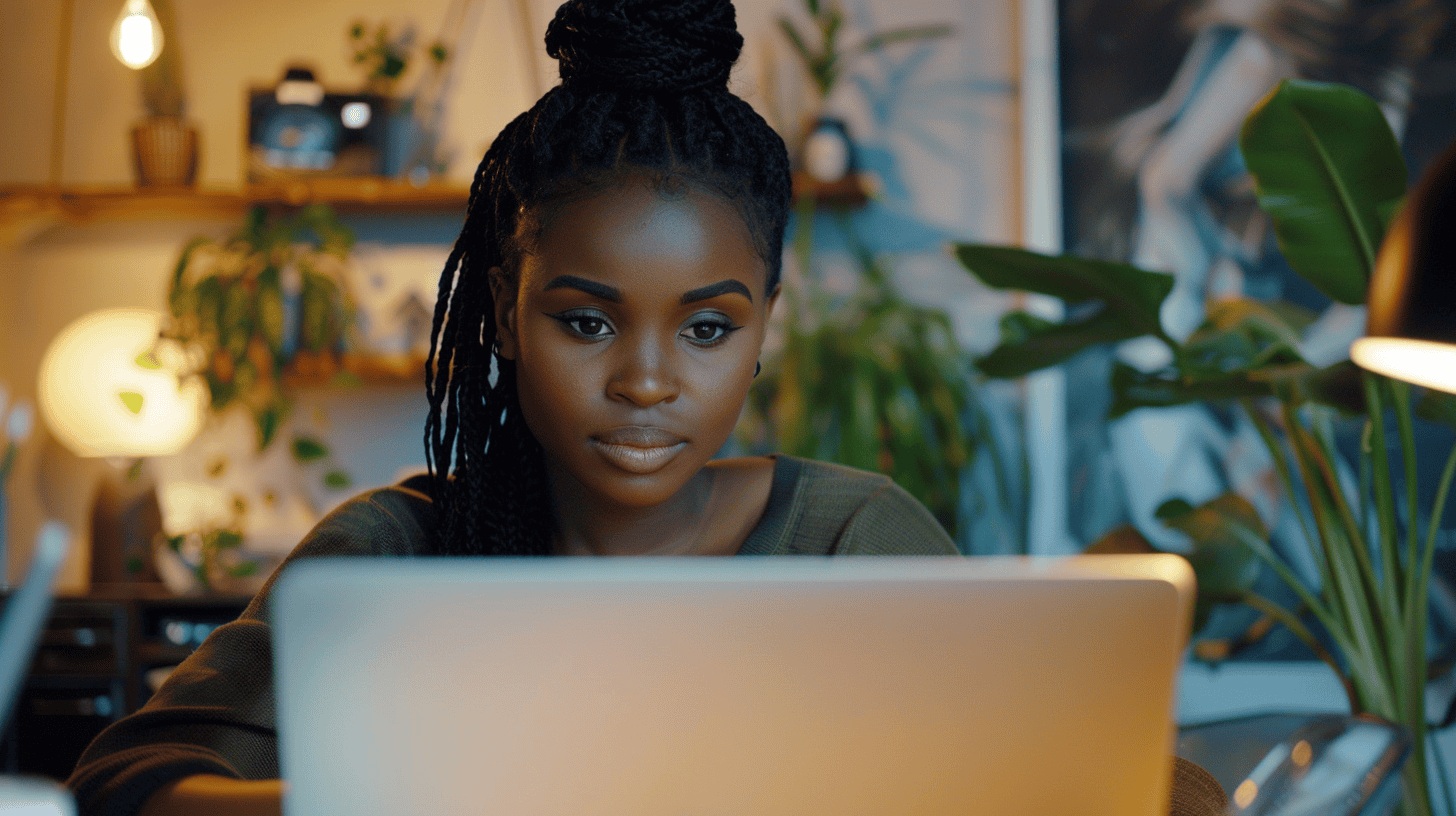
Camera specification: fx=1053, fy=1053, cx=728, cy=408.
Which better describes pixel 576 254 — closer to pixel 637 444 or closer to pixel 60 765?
pixel 637 444

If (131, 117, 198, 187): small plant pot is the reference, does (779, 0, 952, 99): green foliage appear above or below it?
above

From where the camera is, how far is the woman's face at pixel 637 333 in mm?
878

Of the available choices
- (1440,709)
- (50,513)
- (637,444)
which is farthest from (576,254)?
(50,513)

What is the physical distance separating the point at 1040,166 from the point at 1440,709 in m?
1.46

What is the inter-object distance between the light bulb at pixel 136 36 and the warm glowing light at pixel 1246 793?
8.70 feet

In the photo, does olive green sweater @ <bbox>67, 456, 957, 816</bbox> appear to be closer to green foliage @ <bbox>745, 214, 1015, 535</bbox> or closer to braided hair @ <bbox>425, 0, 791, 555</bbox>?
braided hair @ <bbox>425, 0, 791, 555</bbox>

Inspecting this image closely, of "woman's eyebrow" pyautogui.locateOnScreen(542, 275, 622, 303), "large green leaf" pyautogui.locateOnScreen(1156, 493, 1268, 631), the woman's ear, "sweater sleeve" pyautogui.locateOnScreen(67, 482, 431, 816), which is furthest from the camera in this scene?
"large green leaf" pyautogui.locateOnScreen(1156, 493, 1268, 631)

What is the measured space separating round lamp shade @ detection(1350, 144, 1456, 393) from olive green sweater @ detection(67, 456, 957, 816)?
52 cm

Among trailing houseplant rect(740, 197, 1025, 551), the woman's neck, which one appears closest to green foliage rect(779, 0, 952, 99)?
trailing houseplant rect(740, 197, 1025, 551)

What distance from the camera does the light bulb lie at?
2.40 metres

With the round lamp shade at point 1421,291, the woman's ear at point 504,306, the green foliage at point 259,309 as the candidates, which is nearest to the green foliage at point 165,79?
the green foliage at point 259,309

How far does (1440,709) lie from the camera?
221 cm

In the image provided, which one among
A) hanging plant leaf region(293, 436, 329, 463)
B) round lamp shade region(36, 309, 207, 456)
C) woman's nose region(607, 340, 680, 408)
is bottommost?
hanging plant leaf region(293, 436, 329, 463)

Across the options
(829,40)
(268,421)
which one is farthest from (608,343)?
(268,421)
